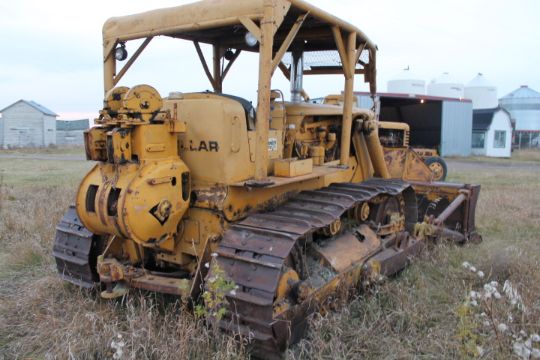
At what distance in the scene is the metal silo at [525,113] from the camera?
4742 centimetres

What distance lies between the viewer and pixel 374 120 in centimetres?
621

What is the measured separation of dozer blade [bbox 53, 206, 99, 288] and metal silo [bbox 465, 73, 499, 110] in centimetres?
4063

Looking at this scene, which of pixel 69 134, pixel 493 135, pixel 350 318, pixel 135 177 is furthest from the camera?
pixel 69 134

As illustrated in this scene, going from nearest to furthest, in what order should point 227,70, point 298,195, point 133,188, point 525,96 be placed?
point 133,188 → point 298,195 → point 227,70 → point 525,96

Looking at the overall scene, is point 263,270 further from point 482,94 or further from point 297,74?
point 482,94

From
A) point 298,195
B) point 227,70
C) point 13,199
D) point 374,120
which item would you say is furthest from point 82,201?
point 13,199

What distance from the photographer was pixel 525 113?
49.1 meters

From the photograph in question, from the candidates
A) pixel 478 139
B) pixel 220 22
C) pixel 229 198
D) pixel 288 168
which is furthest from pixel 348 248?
pixel 478 139

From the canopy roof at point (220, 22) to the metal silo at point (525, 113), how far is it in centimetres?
4597

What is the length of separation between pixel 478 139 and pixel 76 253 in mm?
31233

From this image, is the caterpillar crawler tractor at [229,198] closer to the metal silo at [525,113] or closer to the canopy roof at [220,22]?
the canopy roof at [220,22]

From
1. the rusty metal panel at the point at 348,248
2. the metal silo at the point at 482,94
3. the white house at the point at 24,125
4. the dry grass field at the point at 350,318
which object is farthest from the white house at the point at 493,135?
the white house at the point at 24,125

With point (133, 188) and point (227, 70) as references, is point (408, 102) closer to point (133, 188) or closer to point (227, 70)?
point (227, 70)

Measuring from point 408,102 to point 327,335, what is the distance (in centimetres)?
2103
